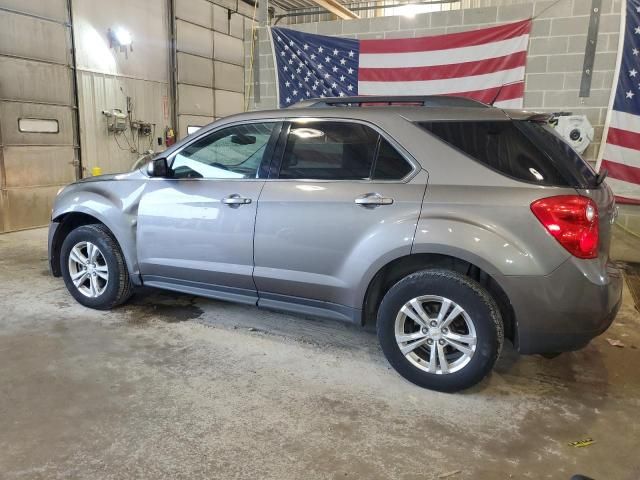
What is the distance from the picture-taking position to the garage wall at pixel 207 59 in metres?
12.0

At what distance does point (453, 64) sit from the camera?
639cm

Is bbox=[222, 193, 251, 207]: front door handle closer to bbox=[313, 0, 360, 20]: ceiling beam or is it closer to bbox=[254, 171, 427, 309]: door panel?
bbox=[254, 171, 427, 309]: door panel

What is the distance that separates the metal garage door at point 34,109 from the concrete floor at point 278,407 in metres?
5.01

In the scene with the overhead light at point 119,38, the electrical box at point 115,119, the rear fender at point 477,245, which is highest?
the overhead light at point 119,38

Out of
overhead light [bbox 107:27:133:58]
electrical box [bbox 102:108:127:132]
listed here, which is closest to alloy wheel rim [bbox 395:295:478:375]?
electrical box [bbox 102:108:127:132]

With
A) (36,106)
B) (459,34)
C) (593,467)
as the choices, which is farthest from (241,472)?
(36,106)

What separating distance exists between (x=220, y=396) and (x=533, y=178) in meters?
2.09

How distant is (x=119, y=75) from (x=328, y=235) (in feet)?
28.4

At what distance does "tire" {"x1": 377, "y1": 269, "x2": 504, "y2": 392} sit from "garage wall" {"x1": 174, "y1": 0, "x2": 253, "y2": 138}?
10177 millimetres

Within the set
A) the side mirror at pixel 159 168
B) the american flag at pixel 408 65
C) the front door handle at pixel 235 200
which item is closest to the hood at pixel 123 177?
the side mirror at pixel 159 168

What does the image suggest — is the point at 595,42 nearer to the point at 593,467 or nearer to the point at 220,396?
the point at 593,467

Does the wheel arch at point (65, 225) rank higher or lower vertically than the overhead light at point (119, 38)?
lower

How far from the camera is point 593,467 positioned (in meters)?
2.35

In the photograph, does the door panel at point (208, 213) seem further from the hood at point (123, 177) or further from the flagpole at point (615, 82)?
the flagpole at point (615, 82)
